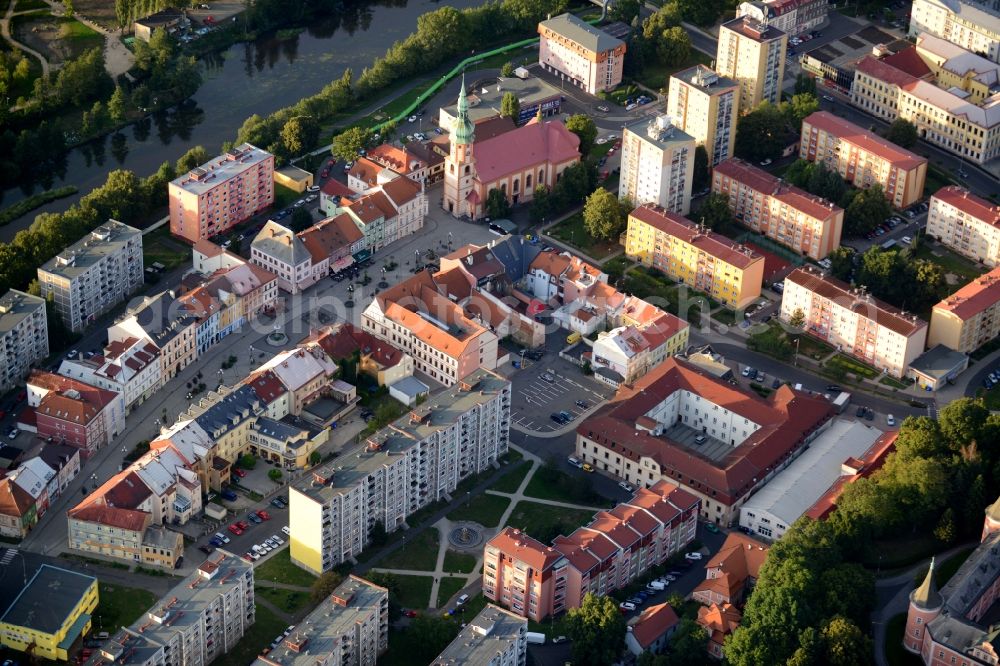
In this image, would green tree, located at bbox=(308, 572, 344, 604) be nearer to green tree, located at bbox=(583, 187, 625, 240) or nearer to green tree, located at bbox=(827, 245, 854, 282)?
green tree, located at bbox=(583, 187, 625, 240)

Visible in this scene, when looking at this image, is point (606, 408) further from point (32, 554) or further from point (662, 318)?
point (32, 554)

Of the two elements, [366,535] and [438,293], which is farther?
[438,293]

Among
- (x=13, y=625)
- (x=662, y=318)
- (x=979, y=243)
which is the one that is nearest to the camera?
(x=13, y=625)

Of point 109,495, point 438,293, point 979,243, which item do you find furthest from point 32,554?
point 979,243

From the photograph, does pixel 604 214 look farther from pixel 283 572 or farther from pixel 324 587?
pixel 324 587

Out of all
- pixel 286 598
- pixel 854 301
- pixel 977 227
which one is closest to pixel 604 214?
pixel 854 301

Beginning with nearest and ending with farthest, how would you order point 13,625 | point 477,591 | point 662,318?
point 13,625 → point 477,591 → point 662,318

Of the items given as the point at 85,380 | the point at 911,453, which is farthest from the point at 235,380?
the point at 911,453
